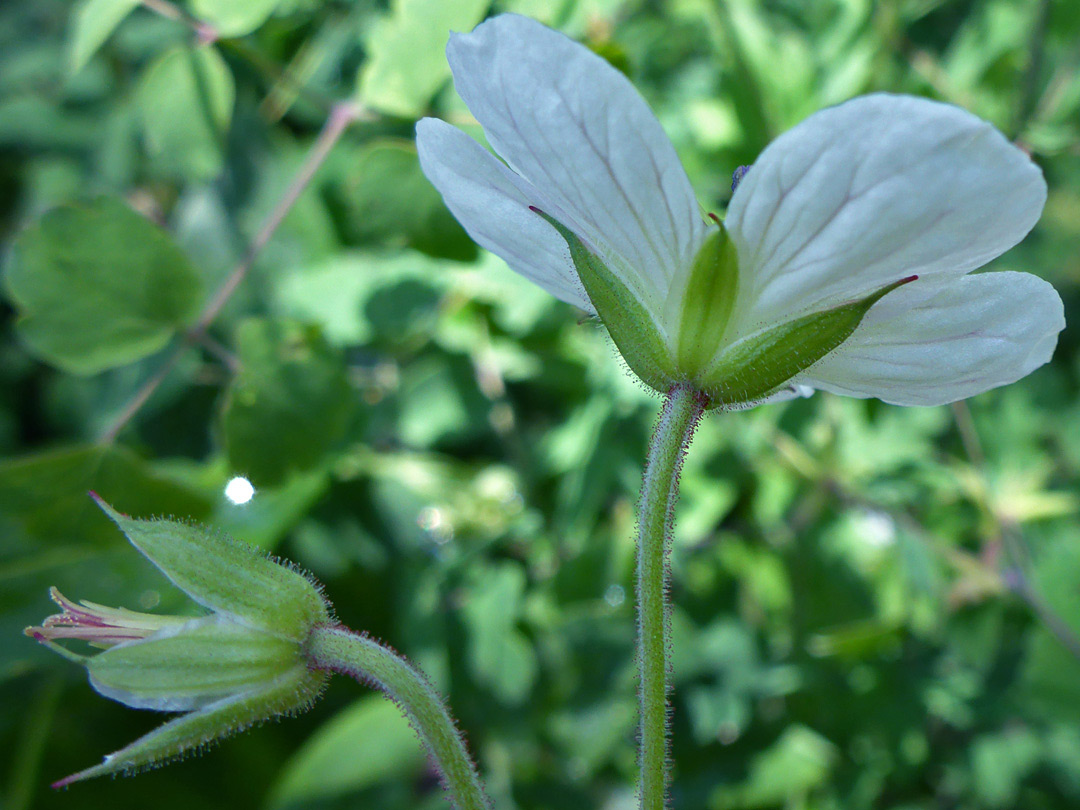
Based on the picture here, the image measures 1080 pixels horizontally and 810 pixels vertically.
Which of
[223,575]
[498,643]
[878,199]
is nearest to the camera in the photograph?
[878,199]

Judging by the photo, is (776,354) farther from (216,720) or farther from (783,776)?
(783,776)

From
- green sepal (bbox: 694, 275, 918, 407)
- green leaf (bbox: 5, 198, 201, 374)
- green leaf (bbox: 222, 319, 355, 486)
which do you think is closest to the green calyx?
green sepal (bbox: 694, 275, 918, 407)

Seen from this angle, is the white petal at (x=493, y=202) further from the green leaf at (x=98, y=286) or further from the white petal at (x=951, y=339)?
the green leaf at (x=98, y=286)

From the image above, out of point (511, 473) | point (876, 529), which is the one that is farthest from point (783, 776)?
point (511, 473)

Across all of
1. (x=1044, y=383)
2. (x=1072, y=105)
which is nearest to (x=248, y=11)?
(x=1072, y=105)

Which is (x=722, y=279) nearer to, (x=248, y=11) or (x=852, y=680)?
(x=248, y=11)
